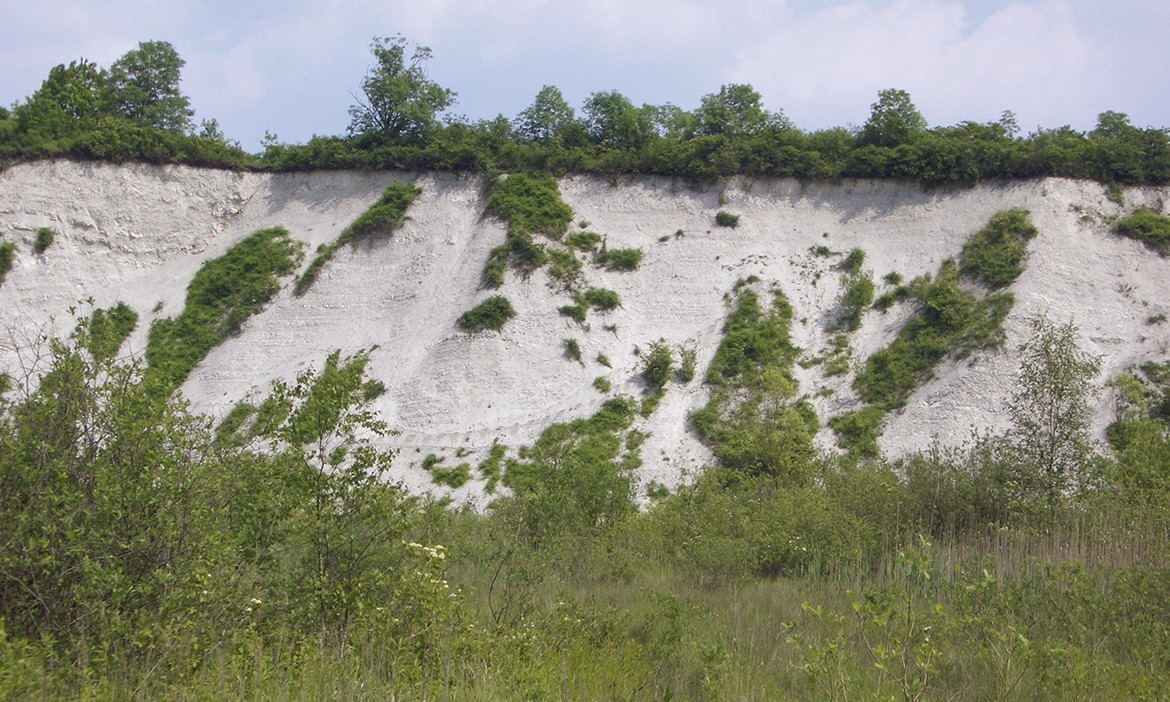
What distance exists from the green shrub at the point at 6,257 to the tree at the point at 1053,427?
33936 mm

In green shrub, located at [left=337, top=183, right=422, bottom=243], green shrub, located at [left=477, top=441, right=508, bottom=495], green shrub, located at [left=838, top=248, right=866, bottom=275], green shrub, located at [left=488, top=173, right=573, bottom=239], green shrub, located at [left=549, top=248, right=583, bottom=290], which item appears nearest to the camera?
green shrub, located at [left=477, top=441, right=508, bottom=495]

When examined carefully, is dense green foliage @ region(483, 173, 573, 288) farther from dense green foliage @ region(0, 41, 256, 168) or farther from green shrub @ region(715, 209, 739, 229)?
dense green foliage @ region(0, 41, 256, 168)

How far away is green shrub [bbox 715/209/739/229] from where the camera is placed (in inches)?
1417

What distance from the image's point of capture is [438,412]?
29406 millimetres

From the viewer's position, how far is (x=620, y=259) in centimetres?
3506

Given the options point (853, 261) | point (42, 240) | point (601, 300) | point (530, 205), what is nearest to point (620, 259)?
point (601, 300)

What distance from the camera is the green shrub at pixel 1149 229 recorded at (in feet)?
107

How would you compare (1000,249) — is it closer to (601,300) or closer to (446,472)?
(601,300)

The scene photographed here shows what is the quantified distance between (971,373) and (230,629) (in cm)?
2509

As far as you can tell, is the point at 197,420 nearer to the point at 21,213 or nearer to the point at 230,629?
the point at 230,629

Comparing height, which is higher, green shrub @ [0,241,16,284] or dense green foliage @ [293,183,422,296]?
dense green foliage @ [293,183,422,296]

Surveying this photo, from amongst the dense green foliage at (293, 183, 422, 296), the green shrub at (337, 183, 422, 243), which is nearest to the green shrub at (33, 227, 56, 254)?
the dense green foliage at (293, 183, 422, 296)

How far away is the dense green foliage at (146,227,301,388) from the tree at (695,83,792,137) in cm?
1847

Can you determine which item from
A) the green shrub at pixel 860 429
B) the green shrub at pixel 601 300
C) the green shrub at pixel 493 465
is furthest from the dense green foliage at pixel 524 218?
the green shrub at pixel 860 429
